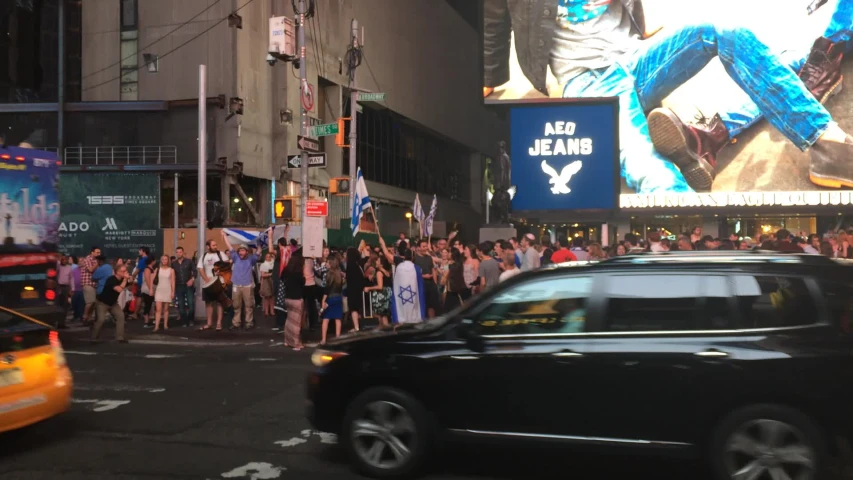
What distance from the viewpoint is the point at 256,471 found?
6129 millimetres

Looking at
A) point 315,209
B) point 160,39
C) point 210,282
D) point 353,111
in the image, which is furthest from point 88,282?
point 160,39

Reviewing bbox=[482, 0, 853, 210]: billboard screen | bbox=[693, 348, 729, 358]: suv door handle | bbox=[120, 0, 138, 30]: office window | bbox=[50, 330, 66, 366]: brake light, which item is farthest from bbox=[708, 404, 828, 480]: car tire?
bbox=[120, 0, 138, 30]: office window

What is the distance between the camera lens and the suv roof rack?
5496 millimetres

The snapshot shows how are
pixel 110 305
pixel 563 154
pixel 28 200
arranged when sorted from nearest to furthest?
pixel 28 200 → pixel 110 305 → pixel 563 154

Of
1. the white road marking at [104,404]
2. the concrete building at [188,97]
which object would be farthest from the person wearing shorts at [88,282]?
the concrete building at [188,97]

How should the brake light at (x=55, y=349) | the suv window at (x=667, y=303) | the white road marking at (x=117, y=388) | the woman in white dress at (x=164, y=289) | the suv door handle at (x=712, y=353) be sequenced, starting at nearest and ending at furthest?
the suv door handle at (x=712, y=353)
the suv window at (x=667, y=303)
the brake light at (x=55, y=349)
the white road marking at (x=117, y=388)
the woman in white dress at (x=164, y=289)

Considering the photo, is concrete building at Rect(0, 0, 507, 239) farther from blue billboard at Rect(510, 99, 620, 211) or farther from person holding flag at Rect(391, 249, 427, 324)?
person holding flag at Rect(391, 249, 427, 324)

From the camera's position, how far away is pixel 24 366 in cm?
664

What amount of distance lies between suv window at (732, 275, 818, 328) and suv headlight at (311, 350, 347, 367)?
2890mm

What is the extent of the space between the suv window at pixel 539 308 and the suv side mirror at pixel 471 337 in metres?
0.05

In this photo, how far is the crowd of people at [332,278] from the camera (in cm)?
1332

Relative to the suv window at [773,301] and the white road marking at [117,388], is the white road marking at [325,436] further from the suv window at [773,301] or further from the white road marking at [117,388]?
the suv window at [773,301]

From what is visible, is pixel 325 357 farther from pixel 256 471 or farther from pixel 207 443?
pixel 207 443

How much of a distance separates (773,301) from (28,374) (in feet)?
19.1
